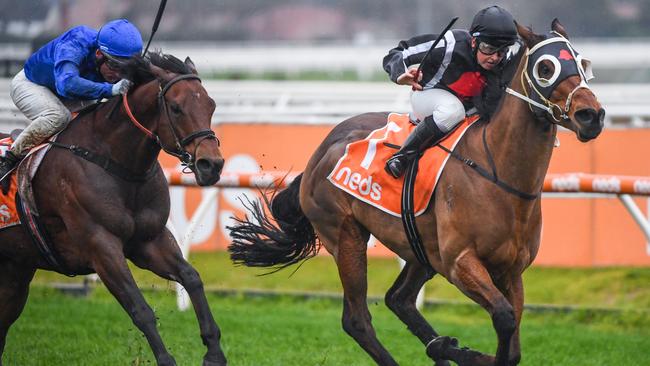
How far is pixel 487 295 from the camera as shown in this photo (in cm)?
518

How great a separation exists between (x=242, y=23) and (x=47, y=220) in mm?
12659

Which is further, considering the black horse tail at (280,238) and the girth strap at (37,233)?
the black horse tail at (280,238)

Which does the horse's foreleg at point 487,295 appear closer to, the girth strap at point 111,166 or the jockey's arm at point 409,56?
the jockey's arm at point 409,56

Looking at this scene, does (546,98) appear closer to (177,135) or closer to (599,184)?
(177,135)

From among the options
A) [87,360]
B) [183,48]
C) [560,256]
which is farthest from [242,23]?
[87,360]

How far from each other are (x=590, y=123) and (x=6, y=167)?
3.06 m

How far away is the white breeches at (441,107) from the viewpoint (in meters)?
5.58

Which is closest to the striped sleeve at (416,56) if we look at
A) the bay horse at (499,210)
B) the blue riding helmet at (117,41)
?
the bay horse at (499,210)

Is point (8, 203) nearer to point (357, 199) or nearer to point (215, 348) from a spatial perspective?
point (215, 348)

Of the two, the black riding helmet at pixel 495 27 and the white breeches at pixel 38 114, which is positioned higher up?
the black riding helmet at pixel 495 27

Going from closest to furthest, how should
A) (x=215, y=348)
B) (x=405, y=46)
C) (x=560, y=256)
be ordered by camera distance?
1. (x=215, y=348)
2. (x=405, y=46)
3. (x=560, y=256)

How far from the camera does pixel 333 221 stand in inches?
246

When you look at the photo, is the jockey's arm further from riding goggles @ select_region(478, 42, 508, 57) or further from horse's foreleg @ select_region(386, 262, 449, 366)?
horse's foreleg @ select_region(386, 262, 449, 366)

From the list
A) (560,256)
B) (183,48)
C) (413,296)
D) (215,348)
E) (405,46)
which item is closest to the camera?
(215,348)
